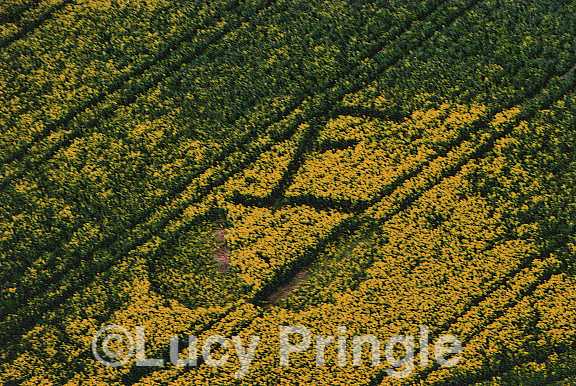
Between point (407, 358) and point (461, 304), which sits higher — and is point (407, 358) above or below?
below

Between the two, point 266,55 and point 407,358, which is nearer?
point 407,358

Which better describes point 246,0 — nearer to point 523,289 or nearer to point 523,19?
point 523,19

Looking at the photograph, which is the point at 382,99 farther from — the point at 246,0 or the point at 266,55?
the point at 246,0

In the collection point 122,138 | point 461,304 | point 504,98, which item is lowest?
point 461,304

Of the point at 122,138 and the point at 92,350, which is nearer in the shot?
the point at 92,350

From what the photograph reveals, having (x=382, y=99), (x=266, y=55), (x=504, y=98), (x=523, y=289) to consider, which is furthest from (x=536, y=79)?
(x=266, y=55)

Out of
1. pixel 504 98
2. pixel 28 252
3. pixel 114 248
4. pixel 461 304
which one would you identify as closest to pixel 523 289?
pixel 461 304
